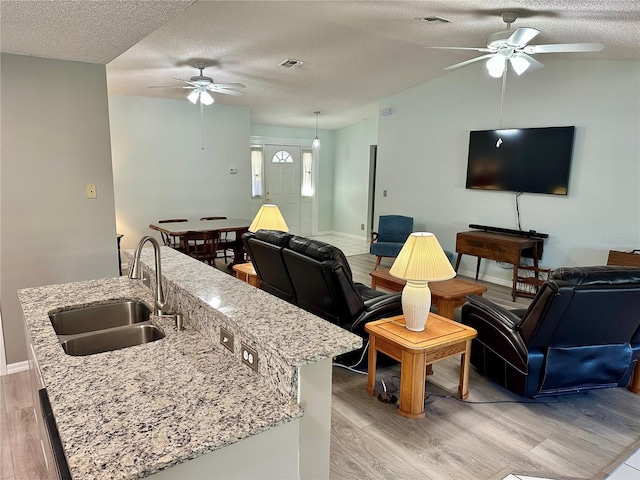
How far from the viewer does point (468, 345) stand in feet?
9.04

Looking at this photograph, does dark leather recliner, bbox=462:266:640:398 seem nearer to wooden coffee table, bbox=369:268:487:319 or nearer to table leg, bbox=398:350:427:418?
table leg, bbox=398:350:427:418

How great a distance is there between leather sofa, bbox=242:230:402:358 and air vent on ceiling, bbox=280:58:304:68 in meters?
2.56

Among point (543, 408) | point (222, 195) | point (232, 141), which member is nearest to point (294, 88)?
point (232, 141)

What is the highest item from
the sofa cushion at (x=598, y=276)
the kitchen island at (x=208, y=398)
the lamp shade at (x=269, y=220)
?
the lamp shade at (x=269, y=220)

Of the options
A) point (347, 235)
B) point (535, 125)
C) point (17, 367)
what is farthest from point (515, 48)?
point (347, 235)

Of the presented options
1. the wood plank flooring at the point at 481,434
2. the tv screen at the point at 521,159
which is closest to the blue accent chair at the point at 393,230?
the tv screen at the point at 521,159

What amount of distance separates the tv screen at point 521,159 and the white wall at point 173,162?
3905 millimetres

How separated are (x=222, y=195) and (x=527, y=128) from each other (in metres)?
4.80

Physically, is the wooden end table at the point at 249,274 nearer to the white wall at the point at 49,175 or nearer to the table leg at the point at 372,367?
the white wall at the point at 49,175

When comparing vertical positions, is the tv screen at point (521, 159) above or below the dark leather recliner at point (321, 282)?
above

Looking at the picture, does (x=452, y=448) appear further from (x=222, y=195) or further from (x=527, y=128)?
(x=222, y=195)

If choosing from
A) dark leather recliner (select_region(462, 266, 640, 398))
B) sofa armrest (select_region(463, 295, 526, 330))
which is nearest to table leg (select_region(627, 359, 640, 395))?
dark leather recliner (select_region(462, 266, 640, 398))

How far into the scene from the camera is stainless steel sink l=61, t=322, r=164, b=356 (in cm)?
167

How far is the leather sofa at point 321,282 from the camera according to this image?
2.83 m
